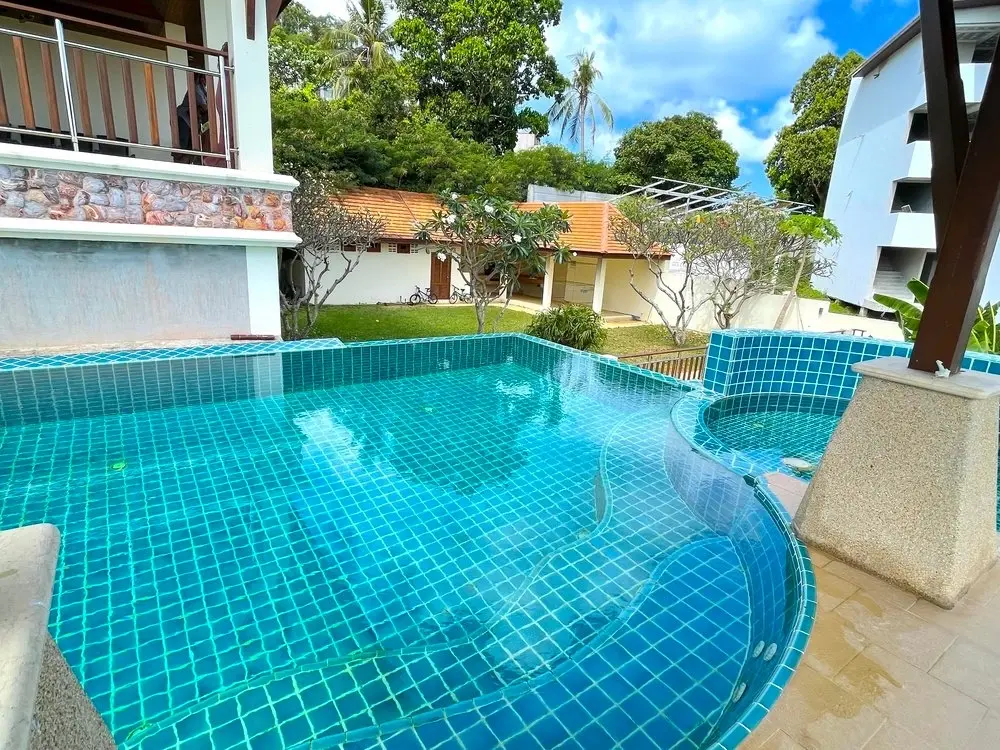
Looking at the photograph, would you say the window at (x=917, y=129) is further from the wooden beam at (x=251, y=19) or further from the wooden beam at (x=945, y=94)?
the wooden beam at (x=251, y=19)

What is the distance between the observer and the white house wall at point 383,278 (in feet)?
59.6

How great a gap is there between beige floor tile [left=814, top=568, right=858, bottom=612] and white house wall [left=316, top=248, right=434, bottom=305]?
17.0 m

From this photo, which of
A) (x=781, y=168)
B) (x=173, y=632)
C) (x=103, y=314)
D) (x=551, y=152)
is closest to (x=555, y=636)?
(x=173, y=632)

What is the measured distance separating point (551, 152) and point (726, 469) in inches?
934

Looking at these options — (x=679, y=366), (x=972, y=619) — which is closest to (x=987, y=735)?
(x=972, y=619)

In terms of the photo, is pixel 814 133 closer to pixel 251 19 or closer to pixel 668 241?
pixel 668 241

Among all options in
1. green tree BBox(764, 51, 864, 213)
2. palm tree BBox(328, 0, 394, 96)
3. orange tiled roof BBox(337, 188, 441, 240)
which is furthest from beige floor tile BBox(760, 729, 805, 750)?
green tree BBox(764, 51, 864, 213)

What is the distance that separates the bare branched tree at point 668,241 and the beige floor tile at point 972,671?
1400 centimetres

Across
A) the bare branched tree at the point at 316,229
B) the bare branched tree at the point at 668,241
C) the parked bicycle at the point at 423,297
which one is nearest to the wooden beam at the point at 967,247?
the bare branched tree at the point at 316,229

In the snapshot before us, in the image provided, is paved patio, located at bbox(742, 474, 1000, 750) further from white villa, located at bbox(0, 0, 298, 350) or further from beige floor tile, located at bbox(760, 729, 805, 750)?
white villa, located at bbox(0, 0, 298, 350)

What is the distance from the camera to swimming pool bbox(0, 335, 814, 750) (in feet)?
8.60

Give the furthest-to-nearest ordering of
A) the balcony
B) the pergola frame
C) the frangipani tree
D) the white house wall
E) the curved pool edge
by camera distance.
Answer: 1. the balcony
2. the white house wall
3. the frangipani tree
4. the pergola frame
5. the curved pool edge

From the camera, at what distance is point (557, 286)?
2416 centimetres

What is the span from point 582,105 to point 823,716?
36.8 meters
